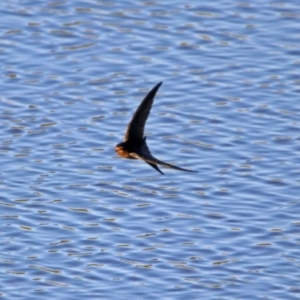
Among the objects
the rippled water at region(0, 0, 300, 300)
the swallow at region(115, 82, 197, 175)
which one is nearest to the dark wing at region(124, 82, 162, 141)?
the swallow at region(115, 82, 197, 175)

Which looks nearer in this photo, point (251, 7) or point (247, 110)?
point (247, 110)

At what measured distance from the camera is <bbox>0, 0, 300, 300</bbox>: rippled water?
29.2ft

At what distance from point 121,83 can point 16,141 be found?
1268 millimetres

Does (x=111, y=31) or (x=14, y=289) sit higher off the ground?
(x=111, y=31)

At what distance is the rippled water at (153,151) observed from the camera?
891 cm

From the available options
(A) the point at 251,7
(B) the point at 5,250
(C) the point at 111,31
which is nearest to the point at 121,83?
(C) the point at 111,31

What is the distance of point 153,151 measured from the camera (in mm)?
10453

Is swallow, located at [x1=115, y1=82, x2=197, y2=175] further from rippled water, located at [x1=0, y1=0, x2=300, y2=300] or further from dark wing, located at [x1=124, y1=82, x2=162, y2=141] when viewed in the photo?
rippled water, located at [x1=0, y1=0, x2=300, y2=300]

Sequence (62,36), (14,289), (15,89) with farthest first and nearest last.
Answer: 1. (62,36)
2. (15,89)
3. (14,289)

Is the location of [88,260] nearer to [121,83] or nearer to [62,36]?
[121,83]

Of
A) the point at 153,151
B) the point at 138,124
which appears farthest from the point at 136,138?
the point at 153,151

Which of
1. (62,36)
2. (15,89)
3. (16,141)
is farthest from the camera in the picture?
(62,36)

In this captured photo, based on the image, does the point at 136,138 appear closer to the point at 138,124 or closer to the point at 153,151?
the point at 138,124

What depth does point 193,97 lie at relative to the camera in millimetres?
11250
